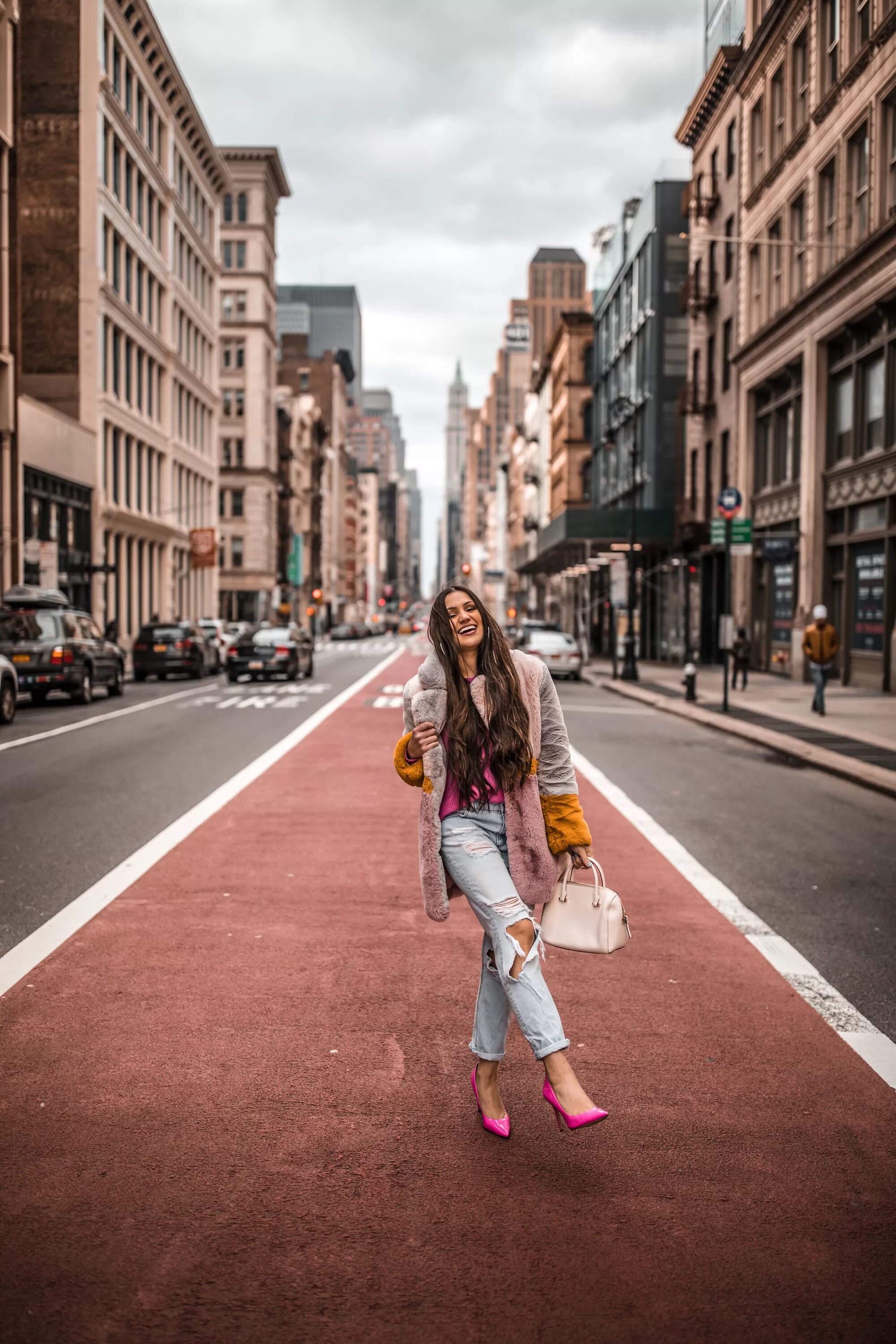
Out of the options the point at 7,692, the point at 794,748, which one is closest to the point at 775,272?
the point at 794,748

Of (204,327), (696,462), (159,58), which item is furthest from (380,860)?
(204,327)

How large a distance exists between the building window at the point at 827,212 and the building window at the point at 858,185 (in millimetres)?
865

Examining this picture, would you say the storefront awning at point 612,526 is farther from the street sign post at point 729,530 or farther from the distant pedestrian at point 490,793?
the distant pedestrian at point 490,793

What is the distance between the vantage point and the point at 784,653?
34156 mm

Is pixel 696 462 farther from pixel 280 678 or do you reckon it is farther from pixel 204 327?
pixel 204 327

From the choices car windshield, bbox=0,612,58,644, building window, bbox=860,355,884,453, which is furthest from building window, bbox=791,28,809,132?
car windshield, bbox=0,612,58,644

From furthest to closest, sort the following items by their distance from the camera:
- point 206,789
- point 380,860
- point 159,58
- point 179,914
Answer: point 159,58
point 206,789
point 380,860
point 179,914

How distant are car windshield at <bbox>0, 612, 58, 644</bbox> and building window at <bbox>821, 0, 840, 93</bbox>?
21.6m

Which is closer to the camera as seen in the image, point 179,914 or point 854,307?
point 179,914

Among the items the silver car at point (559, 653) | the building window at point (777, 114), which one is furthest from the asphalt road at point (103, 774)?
the building window at point (777, 114)

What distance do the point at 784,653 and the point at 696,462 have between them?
1160cm

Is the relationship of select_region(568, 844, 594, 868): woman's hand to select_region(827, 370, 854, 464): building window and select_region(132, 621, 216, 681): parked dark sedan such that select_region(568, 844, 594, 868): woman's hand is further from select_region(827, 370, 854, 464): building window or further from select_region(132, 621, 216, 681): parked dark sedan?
select_region(132, 621, 216, 681): parked dark sedan

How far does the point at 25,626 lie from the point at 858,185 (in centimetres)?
2063

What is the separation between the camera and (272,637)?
109 ft
